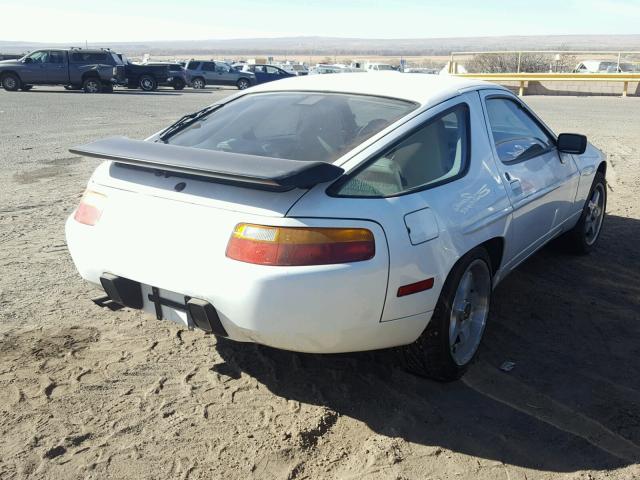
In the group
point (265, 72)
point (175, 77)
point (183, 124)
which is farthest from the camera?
point (265, 72)

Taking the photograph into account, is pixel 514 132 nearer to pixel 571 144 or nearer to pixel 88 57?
pixel 571 144

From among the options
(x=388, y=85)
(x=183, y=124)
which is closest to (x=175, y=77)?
(x=183, y=124)

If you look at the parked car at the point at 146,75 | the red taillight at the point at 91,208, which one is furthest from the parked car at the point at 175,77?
the red taillight at the point at 91,208

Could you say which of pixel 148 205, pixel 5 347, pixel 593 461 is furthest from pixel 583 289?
pixel 5 347

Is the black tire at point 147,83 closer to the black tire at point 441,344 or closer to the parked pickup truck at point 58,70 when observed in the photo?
the parked pickup truck at point 58,70

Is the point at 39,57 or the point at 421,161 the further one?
the point at 39,57

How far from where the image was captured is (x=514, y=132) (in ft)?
14.5

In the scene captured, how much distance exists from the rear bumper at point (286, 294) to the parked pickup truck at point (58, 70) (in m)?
26.7

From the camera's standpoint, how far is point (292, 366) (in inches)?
146

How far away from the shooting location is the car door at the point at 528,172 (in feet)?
13.2

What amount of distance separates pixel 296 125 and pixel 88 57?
2656 cm

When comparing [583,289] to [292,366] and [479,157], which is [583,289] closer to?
[479,157]

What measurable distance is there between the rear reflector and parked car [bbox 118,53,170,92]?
96.3 feet

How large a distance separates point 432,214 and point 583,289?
2369 millimetres
